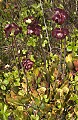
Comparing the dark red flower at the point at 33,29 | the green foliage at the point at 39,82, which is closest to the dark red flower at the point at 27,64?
the green foliage at the point at 39,82

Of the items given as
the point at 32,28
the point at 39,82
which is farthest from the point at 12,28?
the point at 39,82

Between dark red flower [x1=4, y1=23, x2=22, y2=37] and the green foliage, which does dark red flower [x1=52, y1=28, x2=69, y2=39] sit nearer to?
the green foliage

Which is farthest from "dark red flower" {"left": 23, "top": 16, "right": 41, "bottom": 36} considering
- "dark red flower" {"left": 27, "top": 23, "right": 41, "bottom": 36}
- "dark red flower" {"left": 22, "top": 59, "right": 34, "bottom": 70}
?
"dark red flower" {"left": 22, "top": 59, "right": 34, "bottom": 70}

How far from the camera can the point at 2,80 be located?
9.37 feet

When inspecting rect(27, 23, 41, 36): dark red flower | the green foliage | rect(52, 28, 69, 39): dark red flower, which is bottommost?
the green foliage

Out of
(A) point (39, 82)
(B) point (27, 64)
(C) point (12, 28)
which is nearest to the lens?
(C) point (12, 28)

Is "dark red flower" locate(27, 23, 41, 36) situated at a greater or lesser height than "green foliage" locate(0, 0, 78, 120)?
greater

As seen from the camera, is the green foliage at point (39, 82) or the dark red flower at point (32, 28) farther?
the green foliage at point (39, 82)

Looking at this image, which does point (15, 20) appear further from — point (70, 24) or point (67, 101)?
point (67, 101)

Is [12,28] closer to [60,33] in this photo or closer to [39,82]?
[60,33]

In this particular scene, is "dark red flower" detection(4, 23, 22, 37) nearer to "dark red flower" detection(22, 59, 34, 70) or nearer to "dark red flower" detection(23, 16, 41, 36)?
"dark red flower" detection(23, 16, 41, 36)

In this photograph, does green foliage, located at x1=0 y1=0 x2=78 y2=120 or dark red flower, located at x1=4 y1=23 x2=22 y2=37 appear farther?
green foliage, located at x1=0 y1=0 x2=78 y2=120

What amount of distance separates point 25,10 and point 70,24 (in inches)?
24.6

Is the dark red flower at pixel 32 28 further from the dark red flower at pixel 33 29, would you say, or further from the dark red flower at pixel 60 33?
the dark red flower at pixel 60 33
